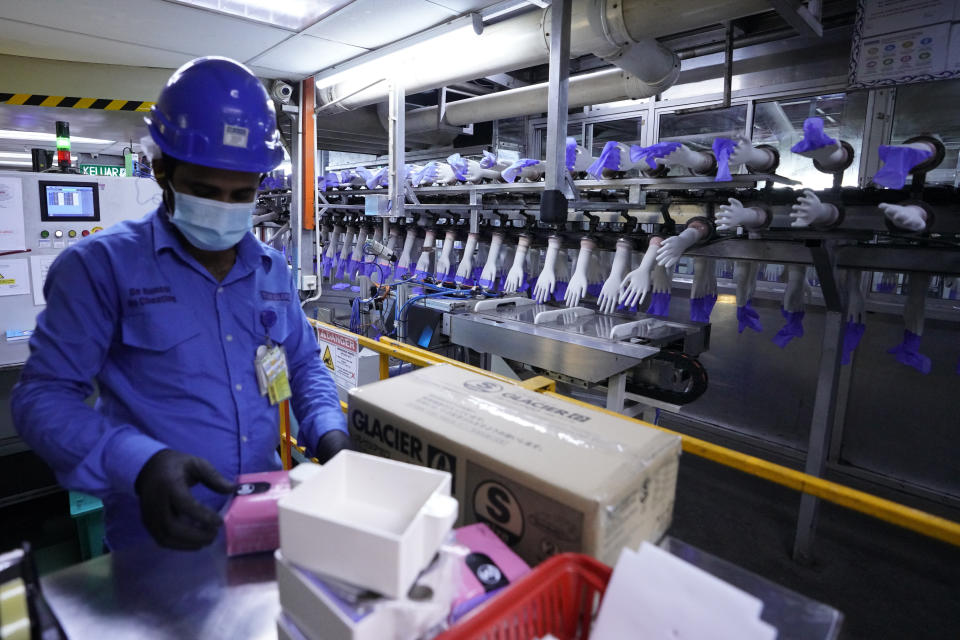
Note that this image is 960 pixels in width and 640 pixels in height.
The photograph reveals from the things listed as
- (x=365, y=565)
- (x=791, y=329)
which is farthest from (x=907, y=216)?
(x=365, y=565)

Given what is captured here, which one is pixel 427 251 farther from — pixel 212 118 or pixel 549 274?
pixel 212 118

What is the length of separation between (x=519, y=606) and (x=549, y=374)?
2251 millimetres

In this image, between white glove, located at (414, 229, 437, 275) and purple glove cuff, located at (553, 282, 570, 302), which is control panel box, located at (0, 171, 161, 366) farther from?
purple glove cuff, located at (553, 282, 570, 302)

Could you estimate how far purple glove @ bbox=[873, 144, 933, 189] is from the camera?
6.45ft

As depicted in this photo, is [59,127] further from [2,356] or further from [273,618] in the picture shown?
[273,618]

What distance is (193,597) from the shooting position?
100cm

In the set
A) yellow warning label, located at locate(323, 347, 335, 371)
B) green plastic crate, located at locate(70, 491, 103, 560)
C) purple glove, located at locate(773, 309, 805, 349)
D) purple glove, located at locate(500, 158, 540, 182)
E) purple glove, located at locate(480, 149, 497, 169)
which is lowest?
green plastic crate, located at locate(70, 491, 103, 560)

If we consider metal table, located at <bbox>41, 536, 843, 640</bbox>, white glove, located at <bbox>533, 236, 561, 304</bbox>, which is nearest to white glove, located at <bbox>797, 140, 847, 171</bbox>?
white glove, located at <bbox>533, 236, 561, 304</bbox>

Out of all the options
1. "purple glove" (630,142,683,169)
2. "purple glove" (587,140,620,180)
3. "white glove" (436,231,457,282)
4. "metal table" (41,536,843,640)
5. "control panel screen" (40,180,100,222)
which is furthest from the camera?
"white glove" (436,231,457,282)

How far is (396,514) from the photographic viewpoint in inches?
31.5

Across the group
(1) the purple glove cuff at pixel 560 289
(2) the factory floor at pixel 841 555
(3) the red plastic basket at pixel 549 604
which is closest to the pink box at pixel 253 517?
(3) the red plastic basket at pixel 549 604

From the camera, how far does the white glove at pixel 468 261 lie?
3559 mm

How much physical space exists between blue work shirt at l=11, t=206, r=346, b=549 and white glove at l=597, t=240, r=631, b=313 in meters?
1.79

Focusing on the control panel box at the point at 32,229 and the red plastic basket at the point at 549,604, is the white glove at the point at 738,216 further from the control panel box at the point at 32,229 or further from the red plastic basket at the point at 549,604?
the control panel box at the point at 32,229
